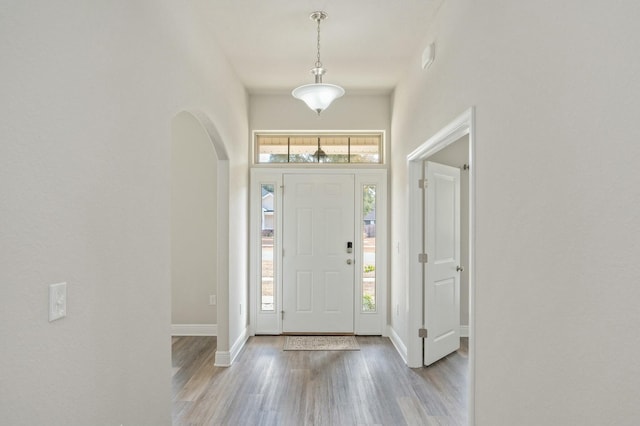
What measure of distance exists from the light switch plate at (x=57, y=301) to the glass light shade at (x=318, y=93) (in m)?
2.02

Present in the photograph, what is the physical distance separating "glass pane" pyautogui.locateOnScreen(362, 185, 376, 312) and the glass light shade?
2.05m

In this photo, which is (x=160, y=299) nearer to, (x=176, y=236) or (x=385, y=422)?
(x=385, y=422)

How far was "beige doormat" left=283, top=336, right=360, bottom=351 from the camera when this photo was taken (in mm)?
4266

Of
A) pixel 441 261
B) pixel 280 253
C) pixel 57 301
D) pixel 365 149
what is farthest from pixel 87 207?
pixel 365 149

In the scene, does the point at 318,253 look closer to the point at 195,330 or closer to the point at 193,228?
the point at 193,228

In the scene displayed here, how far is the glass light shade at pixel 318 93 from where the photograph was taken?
2.80 m

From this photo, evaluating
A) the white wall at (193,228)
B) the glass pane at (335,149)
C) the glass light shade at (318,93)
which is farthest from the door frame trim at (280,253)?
the glass light shade at (318,93)

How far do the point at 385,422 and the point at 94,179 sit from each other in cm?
237

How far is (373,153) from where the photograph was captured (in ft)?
16.3

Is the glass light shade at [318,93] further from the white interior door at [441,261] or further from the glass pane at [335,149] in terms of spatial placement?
the glass pane at [335,149]

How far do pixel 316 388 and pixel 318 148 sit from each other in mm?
2839

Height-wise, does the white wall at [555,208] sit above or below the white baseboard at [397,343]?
above

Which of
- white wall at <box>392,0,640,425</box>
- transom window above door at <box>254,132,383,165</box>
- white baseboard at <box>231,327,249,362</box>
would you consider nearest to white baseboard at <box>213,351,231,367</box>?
white baseboard at <box>231,327,249,362</box>

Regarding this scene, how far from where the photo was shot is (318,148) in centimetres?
494
